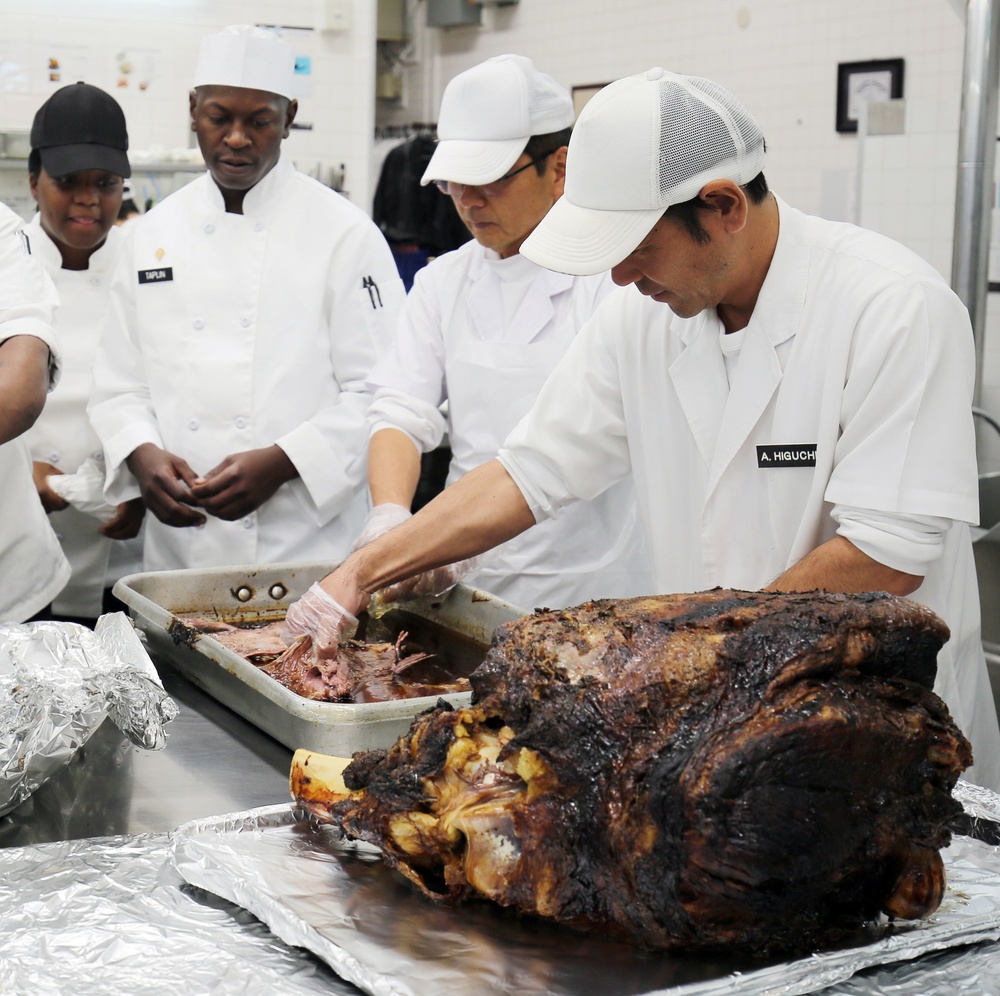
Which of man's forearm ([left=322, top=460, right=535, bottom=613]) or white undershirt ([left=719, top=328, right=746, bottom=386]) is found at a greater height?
white undershirt ([left=719, top=328, right=746, bottom=386])

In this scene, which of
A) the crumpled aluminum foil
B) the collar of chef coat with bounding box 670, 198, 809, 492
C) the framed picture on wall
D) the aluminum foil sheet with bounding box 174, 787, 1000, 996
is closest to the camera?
the aluminum foil sheet with bounding box 174, 787, 1000, 996

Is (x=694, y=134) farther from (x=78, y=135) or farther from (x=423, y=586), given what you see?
(x=78, y=135)

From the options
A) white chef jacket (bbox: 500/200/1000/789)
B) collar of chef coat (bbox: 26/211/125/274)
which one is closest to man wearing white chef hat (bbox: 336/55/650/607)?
white chef jacket (bbox: 500/200/1000/789)

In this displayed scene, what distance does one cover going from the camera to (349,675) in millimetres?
1906

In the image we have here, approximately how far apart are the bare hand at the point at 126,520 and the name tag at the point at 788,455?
189 centimetres

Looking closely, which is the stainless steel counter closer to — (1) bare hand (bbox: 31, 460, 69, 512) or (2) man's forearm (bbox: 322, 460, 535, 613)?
(2) man's forearm (bbox: 322, 460, 535, 613)

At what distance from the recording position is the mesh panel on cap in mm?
1630

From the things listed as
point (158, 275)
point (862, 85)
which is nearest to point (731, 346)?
point (158, 275)

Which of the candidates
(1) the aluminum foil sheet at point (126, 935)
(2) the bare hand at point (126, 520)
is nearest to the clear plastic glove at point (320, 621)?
(1) the aluminum foil sheet at point (126, 935)

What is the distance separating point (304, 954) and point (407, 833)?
149 mm

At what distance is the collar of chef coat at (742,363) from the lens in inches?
72.4

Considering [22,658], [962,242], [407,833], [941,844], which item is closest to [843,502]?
[941,844]

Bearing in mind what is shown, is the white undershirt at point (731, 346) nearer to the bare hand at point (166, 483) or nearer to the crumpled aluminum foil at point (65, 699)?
the crumpled aluminum foil at point (65, 699)

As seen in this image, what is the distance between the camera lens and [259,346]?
3105mm
